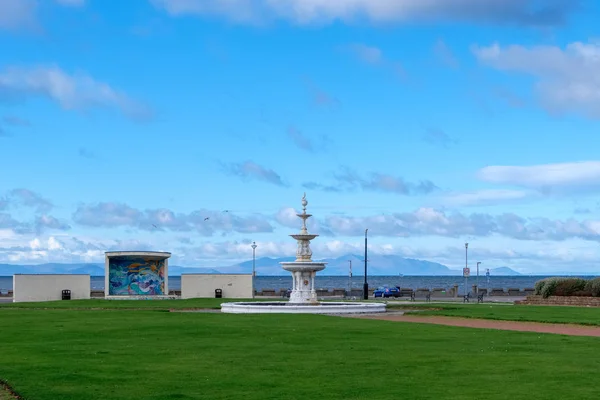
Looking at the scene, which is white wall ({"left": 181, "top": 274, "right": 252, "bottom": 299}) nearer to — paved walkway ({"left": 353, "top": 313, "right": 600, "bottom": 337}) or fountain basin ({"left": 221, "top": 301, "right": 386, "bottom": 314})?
fountain basin ({"left": 221, "top": 301, "right": 386, "bottom": 314})

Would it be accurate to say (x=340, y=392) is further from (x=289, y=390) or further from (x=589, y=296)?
(x=589, y=296)

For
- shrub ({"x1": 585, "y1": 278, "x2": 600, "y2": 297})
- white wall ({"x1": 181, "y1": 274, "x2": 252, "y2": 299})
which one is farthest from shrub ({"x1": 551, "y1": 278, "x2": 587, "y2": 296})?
white wall ({"x1": 181, "y1": 274, "x2": 252, "y2": 299})

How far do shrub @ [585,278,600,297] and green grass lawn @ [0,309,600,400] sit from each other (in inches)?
1162

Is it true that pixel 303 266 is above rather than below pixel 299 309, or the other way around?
above

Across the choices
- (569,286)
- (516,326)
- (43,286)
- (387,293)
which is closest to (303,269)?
(516,326)

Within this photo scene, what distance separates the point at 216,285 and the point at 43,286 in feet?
46.0

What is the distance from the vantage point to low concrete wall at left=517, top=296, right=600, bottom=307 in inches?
2277

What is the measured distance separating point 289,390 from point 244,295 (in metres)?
58.4

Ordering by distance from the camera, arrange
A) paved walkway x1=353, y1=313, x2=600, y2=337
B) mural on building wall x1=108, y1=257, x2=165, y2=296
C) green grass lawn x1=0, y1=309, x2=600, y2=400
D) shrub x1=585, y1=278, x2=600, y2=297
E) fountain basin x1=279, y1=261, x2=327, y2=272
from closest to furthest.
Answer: green grass lawn x1=0, y1=309, x2=600, y2=400 → paved walkway x1=353, y1=313, x2=600, y2=337 → fountain basin x1=279, y1=261, x2=327, y2=272 → shrub x1=585, y1=278, x2=600, y2=297 → mural on building wall x1=108, y1=257, x2=165, y2=296

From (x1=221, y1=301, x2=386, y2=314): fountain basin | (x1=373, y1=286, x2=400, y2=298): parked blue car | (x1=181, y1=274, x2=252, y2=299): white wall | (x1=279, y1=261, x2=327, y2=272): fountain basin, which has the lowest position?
(x1=373, y1=286, x2=400, y2=298): parked blue car

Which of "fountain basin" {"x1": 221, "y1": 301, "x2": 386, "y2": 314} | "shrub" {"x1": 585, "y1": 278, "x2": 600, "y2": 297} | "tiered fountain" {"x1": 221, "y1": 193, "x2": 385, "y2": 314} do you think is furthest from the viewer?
"shrub" {"x1": 585, "y1": 278, "x2": 600, "y2": 297}

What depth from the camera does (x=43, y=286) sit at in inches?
2783

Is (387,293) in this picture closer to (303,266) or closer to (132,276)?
(132,276)

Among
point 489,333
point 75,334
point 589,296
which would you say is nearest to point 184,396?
point 75,334
